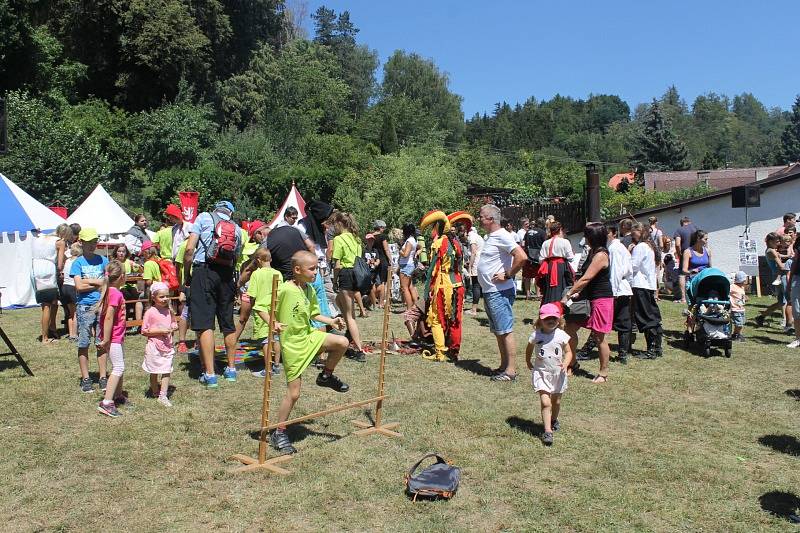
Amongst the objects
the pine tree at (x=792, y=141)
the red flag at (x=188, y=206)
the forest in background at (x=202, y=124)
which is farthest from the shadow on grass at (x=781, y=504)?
the pine tree at (x=792, y=141)

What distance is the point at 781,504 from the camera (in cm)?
489

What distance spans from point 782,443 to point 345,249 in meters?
5.60

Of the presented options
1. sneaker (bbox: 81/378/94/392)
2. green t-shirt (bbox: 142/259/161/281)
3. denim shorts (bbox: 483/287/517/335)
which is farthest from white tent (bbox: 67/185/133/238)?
denim shorts (bbox: 483/287/517/335)

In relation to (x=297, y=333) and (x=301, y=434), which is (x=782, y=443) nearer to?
(x=301, y=434)

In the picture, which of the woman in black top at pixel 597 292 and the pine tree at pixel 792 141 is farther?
the pine tree at pixel 792 141

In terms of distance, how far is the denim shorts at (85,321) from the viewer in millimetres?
7652

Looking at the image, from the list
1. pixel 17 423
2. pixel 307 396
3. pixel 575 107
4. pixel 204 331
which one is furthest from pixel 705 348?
pixel 575 107

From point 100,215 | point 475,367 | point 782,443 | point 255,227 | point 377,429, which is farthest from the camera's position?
point 100,215

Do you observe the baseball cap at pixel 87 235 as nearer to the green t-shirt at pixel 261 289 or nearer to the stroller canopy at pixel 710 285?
the green t-shirt at pixel 261 289

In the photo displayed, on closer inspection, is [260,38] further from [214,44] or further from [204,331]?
[204,331]

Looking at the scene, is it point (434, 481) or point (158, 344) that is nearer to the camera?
point (434, 481)

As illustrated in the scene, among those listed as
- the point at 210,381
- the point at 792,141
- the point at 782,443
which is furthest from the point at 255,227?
the point at 792,141

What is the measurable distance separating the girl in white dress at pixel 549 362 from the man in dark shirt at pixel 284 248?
304 centimetres

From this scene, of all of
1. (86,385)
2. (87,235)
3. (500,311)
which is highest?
(87,235)
